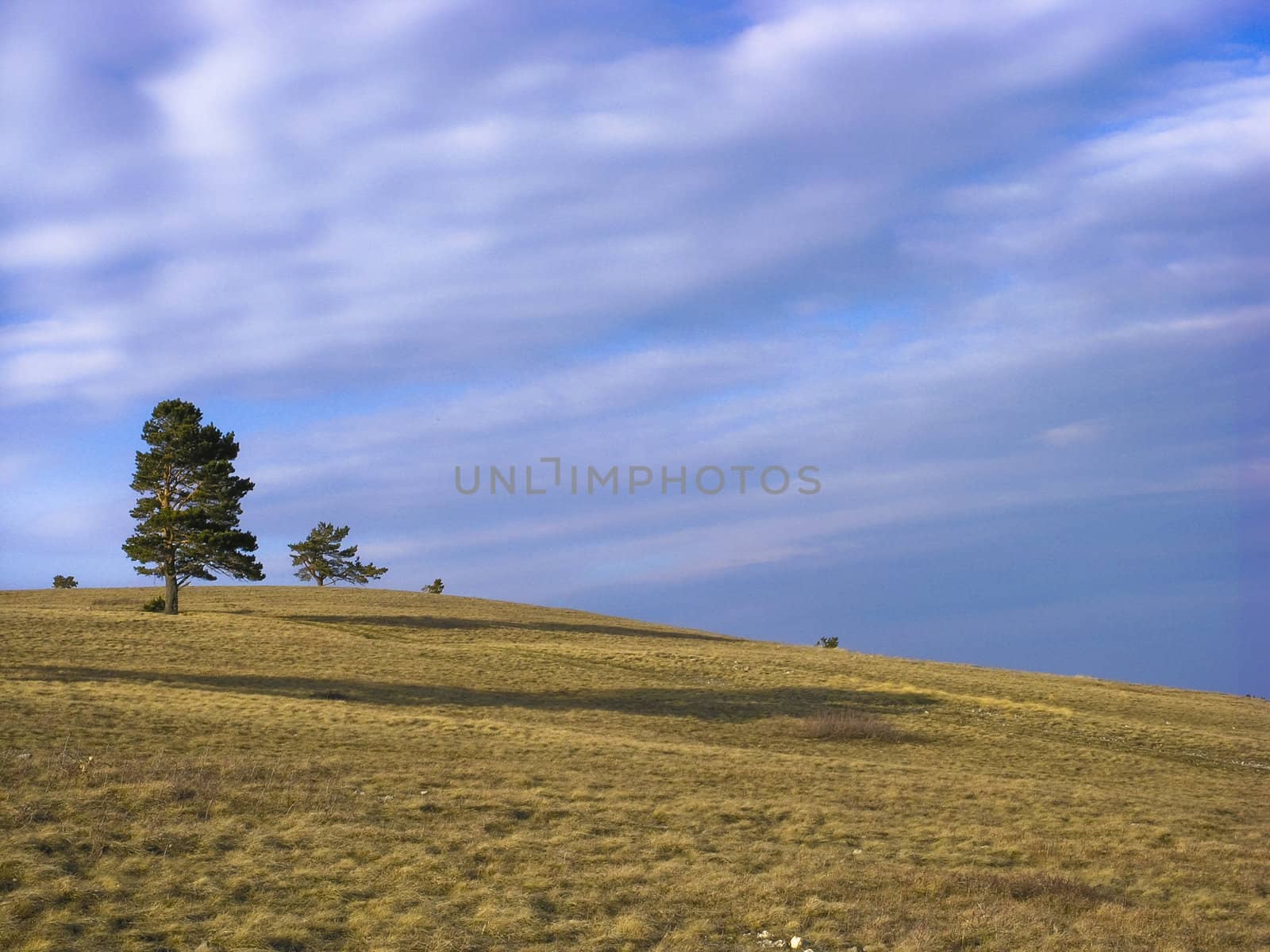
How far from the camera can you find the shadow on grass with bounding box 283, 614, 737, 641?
5425 centimetres

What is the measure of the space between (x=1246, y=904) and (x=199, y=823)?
15.5 metres

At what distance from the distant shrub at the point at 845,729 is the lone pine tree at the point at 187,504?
34.3m

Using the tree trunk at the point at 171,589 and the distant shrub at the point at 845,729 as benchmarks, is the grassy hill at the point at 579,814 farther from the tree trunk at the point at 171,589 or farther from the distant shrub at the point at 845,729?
the tree trunk at the point at 171,589

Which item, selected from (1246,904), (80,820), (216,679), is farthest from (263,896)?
(216,679)

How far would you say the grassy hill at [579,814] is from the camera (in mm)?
11312

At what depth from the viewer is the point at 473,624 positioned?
2272 inches

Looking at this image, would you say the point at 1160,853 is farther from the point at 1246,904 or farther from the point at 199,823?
the point at 199,823

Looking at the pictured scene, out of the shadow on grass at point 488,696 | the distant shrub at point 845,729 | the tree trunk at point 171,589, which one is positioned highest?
the tree trunk at point 171,589

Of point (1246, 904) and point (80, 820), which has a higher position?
point (80, 820)

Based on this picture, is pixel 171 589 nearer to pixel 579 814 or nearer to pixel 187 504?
pixel 187 504

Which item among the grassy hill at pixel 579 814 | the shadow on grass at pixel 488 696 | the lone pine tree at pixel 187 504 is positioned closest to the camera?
the grassy hill at pixel 579 814

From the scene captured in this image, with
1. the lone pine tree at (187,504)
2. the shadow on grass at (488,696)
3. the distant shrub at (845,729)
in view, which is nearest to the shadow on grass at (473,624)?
the lone pine tree at (187,504)

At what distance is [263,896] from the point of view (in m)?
11.4

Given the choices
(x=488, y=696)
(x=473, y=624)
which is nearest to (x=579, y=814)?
(x=488, y=696)
